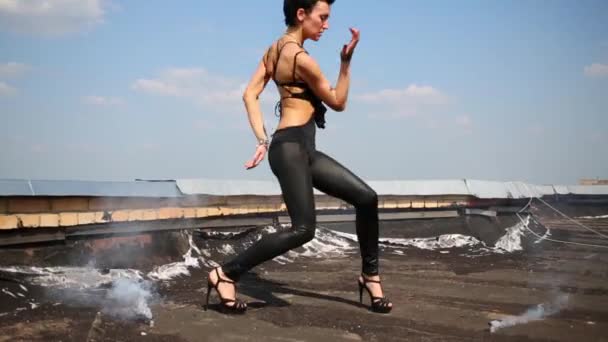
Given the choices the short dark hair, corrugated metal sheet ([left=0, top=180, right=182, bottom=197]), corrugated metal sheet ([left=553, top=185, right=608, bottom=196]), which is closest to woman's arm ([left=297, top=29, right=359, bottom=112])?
the short dark hair

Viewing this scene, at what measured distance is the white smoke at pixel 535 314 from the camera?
112 inches

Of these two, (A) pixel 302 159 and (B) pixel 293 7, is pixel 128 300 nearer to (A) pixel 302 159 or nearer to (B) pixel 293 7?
(A) pixel 302 159

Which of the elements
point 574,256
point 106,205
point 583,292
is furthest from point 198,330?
point 574,256

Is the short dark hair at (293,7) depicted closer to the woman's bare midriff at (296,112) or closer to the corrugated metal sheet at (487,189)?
the woman's bare midriff at (296,112)

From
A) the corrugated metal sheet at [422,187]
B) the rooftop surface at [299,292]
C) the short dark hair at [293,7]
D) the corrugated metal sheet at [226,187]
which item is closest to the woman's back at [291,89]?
the short dark hair at [293,7]

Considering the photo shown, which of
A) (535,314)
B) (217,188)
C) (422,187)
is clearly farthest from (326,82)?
(422,187)

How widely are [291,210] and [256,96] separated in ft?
2.56

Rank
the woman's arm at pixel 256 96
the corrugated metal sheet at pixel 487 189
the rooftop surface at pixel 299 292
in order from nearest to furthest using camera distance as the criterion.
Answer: the rooftop surface at pixel 299 292, the woman's arm at pixel 256 96, the corrugated metal sheet at pixel 487 189

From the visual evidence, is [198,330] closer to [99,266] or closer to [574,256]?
[99,266]

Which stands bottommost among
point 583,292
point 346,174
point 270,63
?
point 583,292

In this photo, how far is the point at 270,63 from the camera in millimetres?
3408

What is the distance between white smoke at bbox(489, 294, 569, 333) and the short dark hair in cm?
197

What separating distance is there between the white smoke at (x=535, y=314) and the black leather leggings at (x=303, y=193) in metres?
0.76

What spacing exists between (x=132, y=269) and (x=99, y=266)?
0.85ft
